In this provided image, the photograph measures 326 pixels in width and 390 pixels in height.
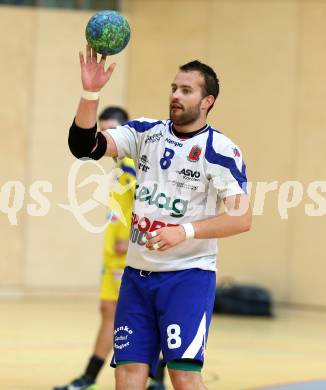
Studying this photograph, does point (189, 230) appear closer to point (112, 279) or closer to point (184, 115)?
point (184, 115)

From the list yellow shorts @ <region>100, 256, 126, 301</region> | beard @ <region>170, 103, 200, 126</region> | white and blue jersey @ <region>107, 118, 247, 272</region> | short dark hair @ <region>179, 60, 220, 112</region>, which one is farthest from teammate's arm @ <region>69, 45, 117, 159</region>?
yellow shorts @ <region>100, 256, 126, 301</region>

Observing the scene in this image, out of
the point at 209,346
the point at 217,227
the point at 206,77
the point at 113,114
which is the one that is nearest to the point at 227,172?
the point at 217,227

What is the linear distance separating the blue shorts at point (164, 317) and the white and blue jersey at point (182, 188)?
0.24 ft

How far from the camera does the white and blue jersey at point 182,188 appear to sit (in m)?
5.04

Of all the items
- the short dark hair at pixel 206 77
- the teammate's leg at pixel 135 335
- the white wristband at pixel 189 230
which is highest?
the short dark hair at pixel 206 77

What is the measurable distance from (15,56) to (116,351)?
8960 millimetres

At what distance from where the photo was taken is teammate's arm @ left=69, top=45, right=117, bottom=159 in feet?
15.8

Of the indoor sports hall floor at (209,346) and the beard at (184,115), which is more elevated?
the beard at (184,115)

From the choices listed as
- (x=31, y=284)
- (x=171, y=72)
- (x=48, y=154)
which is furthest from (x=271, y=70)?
(x=31, y=284)

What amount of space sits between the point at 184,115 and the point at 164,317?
108cm

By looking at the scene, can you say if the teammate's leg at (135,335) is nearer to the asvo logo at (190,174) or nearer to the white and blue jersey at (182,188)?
the white and blue jersey at (182,188)

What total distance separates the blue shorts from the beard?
31.5 inches

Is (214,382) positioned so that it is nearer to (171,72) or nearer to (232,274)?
(232,274)

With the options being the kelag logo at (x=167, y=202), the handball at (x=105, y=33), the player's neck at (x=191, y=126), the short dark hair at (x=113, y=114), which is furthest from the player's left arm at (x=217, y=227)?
the short dark hair at (x=113, y=114)
